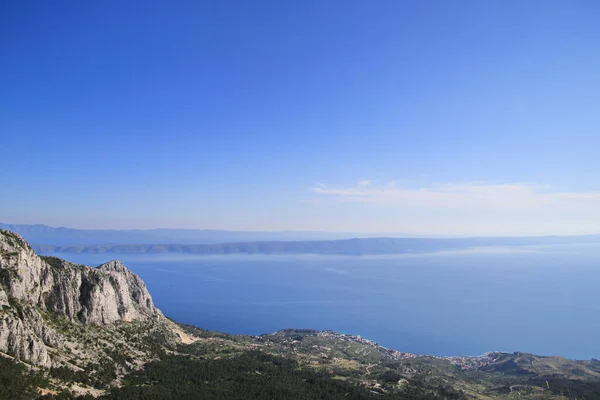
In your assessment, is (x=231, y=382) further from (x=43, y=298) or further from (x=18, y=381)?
(x=43, y=298)

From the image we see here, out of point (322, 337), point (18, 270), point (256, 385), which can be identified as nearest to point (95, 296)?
point (18, 270)

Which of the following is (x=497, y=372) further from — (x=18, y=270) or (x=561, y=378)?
(x=18, y=270)

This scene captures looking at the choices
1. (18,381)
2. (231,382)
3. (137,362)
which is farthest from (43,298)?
(231,382)

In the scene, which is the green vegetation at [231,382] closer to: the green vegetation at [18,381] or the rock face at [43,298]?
the green vegetation at [18,381]

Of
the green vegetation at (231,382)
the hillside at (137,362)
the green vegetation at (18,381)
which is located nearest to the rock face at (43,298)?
the hillside at (137,362)

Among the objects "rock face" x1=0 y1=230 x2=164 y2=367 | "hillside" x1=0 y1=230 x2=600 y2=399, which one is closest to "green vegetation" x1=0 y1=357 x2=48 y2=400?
"hillside" x1=0 y1=230 x2=600 y2=399

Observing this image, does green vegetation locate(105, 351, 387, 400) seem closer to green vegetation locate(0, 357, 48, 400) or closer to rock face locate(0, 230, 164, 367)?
green vegetation locate(0, 357, 48, 400)

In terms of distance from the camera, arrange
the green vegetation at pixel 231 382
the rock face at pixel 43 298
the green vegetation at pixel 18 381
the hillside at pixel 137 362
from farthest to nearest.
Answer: the green vegetation at pixel 231 382, the hillside at pixel 137 362, the rock face at pixel 43 298, the green vegetation at pixel 18 381
